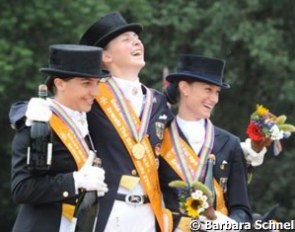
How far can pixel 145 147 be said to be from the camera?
6.13 metres

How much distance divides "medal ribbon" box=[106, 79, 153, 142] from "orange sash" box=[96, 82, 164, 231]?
0.8 inches

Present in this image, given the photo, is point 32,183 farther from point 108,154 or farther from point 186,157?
point 186,157

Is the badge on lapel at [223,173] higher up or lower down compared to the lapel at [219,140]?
lower down

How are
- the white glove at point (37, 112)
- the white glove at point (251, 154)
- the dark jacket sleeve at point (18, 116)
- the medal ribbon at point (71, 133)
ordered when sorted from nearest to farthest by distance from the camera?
the white glove at point (37, 112) < the dark jacket sleeve at point (18, 116) < the medal ribbon at point (71, 133) < the white glove at point (251, 154)

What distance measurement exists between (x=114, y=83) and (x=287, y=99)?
727 centimetres

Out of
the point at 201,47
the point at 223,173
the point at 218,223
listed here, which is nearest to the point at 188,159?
the point at 223,173

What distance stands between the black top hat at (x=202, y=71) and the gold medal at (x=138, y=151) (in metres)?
0.65

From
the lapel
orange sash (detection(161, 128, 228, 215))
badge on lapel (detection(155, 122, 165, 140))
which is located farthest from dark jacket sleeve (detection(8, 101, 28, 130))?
the lapel

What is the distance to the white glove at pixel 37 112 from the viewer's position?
17.9ft

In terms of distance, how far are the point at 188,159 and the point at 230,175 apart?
324 millimetres

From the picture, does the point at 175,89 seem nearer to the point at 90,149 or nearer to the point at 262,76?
the point at 90,149

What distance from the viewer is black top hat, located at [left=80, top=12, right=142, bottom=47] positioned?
6.27m

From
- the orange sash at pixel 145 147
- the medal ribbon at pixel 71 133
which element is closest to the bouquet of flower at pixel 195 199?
the orange sash at pixel 145 147

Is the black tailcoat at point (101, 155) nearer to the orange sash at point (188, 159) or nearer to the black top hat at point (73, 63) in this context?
the orange sash at point (188, 159)
